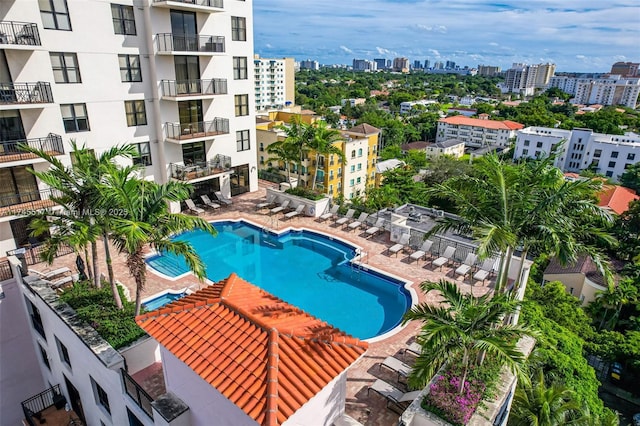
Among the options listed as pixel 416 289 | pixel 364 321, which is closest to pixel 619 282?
pixel 416 289

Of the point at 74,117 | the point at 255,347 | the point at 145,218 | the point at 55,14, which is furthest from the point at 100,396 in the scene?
the point at 55,14

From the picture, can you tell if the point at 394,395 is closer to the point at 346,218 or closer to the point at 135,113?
the point at 346,218

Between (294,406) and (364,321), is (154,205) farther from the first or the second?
(364,321)

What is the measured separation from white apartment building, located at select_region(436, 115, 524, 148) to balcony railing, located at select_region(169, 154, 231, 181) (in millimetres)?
87657

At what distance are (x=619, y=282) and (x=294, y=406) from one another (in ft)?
113

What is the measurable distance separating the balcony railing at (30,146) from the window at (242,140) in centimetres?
1125

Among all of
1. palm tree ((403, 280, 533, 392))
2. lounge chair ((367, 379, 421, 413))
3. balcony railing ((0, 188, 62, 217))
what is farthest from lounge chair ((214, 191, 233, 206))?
palm tree ((403, 280, 533, 392))

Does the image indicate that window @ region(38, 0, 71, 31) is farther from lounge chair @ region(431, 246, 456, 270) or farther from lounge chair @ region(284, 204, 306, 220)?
lounge chair @ region(431, 246, 456, 270)

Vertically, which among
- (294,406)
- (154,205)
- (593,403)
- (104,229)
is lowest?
(593,403)

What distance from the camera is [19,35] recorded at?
17.6m

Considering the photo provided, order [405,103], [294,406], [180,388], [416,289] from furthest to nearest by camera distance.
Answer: [405,103], [416,289], [180,388], [294,406]

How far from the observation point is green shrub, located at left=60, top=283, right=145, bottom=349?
1129 cm

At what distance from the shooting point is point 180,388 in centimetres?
875

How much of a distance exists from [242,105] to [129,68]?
7.97 metres
